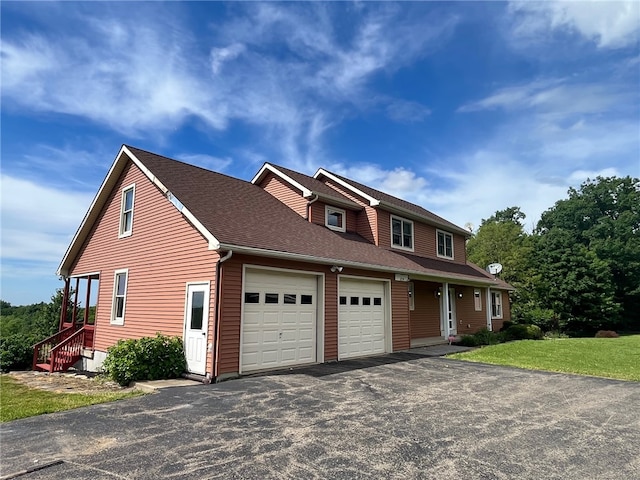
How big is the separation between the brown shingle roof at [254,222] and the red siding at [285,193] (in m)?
0.36

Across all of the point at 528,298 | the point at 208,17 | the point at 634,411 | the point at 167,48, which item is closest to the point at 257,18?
the point at 208,17

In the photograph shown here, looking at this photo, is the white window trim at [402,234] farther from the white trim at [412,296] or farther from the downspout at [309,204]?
the downspout at [309,204]

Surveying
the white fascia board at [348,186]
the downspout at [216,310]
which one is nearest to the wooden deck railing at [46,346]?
the downspout at [216,310]

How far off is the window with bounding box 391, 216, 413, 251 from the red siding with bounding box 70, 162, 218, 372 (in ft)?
30.5

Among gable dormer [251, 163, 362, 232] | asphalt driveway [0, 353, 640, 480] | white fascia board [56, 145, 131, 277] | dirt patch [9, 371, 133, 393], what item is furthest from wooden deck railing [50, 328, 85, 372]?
gable dormer [251, 163, 362, 232]

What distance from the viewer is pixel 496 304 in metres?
24.6

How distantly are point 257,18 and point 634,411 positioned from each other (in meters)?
12.3

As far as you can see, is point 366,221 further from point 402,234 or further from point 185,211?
point 185,211

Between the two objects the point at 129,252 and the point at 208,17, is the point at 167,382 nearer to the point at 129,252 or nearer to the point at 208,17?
the point at 129,252

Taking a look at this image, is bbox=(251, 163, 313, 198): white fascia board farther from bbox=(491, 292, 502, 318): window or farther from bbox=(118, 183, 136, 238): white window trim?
bbox=(491, 292, 502, 318): window

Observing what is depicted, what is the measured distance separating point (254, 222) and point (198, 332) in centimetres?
357

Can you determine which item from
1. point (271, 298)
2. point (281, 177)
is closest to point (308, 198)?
point (281, 177)

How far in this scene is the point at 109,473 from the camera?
13.1 ft

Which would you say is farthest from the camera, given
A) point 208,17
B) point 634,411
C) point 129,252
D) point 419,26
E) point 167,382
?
point 129,252
